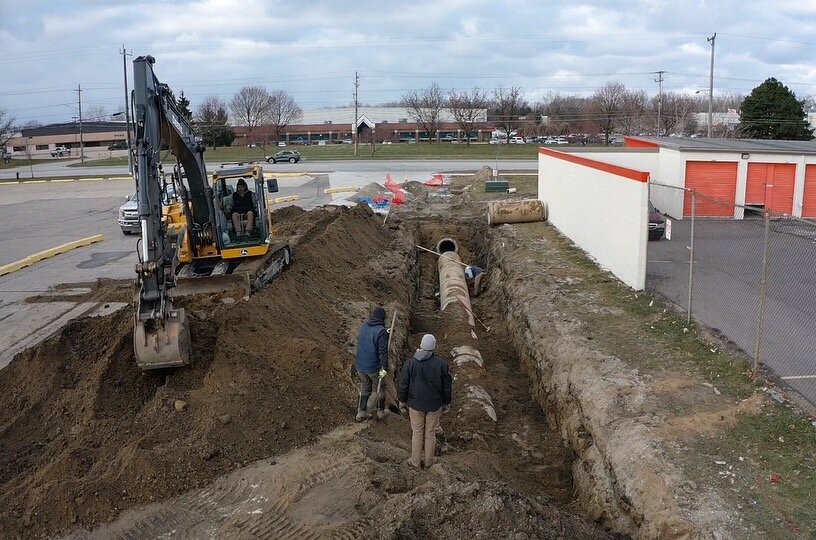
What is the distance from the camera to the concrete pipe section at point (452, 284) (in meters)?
18.2

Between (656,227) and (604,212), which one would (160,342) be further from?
(656,227)

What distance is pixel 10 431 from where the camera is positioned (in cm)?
966

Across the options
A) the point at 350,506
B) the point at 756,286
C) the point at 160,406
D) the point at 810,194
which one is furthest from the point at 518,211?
the point at 350,506

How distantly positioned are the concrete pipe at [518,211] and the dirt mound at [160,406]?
13150mm

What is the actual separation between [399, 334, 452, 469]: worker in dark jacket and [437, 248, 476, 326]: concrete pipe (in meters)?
8.20

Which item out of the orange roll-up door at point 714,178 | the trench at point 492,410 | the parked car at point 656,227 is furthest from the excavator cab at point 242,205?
the orange roll-up door at point 714,178

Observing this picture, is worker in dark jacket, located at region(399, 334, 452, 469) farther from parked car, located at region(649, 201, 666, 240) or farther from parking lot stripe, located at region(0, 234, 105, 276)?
parking lot stripe, located at region(0, 234, 105, 276)

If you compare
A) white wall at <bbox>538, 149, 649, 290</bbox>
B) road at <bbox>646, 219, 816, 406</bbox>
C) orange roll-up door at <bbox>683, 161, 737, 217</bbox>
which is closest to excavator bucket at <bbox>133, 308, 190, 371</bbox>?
road at <bbox>646, 219, 816, 406</bbox>

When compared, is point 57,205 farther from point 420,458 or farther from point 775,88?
point 775,88

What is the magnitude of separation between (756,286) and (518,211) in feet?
42.6

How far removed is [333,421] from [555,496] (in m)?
3.26

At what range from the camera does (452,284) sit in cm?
1953

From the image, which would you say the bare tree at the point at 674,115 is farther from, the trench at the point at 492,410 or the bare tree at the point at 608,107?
the trench at the point at 492,410

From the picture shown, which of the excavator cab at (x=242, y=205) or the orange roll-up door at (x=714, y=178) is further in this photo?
the orange roll-up door at (x=714, y=178)
